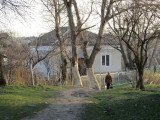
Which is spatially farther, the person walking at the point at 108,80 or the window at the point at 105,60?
the window at the point at 105,60

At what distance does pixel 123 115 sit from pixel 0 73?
674 centimetres

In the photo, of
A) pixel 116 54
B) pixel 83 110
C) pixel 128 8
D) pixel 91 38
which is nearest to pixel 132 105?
→ pixel 83 110

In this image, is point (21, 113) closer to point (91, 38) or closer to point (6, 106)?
Result: point (6, 106)

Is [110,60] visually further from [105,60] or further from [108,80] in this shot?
[108,80]

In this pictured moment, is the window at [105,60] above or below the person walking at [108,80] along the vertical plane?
above

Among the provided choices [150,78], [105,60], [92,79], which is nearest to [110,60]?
[105,60]

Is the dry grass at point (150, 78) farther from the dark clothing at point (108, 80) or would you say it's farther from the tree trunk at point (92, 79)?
the tree trunk at point (92, 79)

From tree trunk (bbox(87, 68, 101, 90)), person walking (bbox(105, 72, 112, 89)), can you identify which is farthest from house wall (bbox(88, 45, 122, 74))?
tree trunk (bbox(87, 68, 101, 90))

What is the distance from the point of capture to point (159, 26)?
14.4 m

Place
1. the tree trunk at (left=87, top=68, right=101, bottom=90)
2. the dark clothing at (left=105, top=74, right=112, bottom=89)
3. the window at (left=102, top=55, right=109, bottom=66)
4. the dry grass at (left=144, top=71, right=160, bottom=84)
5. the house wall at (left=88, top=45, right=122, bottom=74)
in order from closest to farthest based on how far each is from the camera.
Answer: the tree trunk at (left=87, top=68, right=101, bottom=90), the dark clothing at (left=105, top=74, right=112, bottom=89), the dry grass at (left=144, top=71, right=160, bottom=84), the house wall at (left=88, top=45, right=122, bottom=74), the window at (left=102, top=55, right=109, bottom=66)

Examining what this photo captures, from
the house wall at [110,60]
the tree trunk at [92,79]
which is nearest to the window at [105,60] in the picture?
the house wall at [110,60]

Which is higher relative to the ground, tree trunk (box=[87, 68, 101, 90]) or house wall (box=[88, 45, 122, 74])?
house wall (box=[88, 45, 122, 74])

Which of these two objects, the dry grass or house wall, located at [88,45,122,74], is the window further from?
the dry grass

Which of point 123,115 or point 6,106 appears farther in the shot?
point 6,106
